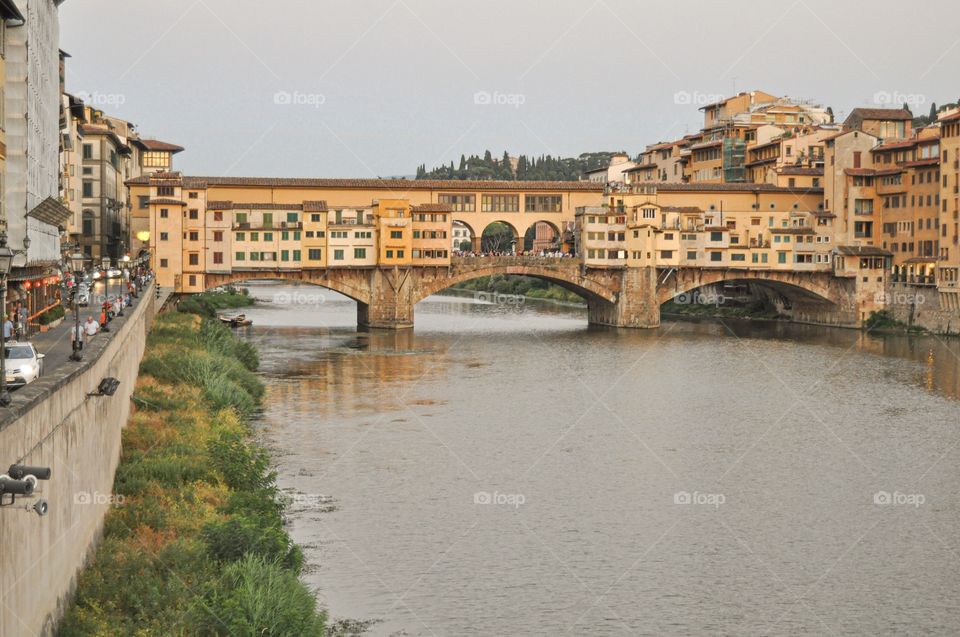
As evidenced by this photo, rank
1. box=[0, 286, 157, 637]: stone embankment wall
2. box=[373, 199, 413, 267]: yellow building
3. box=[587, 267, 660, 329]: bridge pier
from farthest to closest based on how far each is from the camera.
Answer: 1. box=[587, 267, 660, 329]: bridge pier
2. box=[373, 199, 413, 267]: yellow building
3. box=[0, 286, 157, 637]: stone embankment wall

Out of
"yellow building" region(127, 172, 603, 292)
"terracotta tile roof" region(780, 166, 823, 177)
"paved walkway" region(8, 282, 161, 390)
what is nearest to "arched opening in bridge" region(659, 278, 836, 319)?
"terracotta tile roof" region(780, 166, 823, 177)

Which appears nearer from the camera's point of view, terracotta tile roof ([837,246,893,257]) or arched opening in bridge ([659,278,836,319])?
terracotta tile roof ([837,246,893,257])

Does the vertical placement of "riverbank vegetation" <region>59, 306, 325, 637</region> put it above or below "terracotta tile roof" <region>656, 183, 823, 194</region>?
below

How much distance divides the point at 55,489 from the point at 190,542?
5.33 meters

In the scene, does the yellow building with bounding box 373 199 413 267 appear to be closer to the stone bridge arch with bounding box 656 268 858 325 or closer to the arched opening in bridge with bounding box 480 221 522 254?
the stone bridge arch with bounding box 656 268 858 325

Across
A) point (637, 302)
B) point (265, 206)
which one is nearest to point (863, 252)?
point (637, 302)

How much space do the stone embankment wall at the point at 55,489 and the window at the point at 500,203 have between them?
52.7m

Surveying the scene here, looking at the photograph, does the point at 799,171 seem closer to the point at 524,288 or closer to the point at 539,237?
the point at 524,288

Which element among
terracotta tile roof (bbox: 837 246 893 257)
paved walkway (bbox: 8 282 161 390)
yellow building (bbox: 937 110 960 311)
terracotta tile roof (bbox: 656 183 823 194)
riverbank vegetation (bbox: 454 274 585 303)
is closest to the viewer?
paved walkway (bbox: 8 282 161 390)

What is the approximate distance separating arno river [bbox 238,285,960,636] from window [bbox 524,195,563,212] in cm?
2203

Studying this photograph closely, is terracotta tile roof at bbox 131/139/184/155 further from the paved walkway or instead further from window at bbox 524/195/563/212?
the paved walkway

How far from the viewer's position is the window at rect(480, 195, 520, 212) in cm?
7231

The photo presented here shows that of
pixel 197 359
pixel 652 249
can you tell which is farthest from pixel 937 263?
pixel 197 359

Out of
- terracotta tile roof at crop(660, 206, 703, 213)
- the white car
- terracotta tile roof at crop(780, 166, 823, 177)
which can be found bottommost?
the white car
